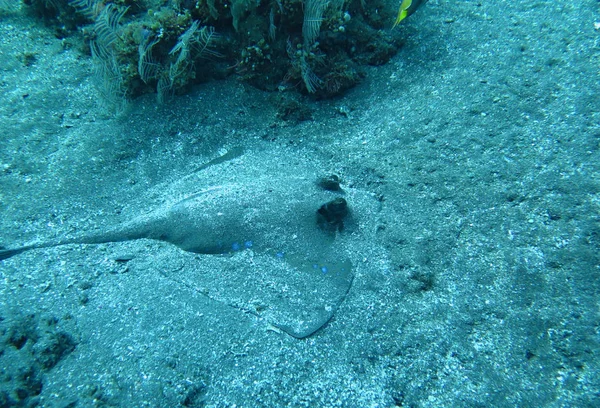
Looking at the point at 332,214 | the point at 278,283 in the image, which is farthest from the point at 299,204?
the point at 278,283

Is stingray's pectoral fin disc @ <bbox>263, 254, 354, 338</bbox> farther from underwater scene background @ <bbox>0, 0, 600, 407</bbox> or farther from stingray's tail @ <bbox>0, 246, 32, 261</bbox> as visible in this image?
stingray's tail @ <bbox>0, 246, 32, 261</bbox>

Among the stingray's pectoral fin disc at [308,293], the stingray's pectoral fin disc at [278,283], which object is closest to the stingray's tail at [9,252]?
the stingray's pectoral fin disc at [278,283]

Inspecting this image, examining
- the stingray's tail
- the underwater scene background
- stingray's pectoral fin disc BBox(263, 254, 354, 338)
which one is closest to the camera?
the underwater scene background

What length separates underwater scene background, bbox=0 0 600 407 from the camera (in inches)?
94.8

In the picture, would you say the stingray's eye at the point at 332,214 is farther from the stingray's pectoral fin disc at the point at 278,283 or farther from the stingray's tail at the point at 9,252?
the stingray's tail at the point at 9,252

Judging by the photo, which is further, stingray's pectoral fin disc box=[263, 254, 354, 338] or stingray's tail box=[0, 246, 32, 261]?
stingray's tail box=[0, 246, 32, 261]

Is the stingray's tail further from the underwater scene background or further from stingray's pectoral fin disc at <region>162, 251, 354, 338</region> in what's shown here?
stingray's pectoral fin disc at <region>162, 251, 354, 338</region>

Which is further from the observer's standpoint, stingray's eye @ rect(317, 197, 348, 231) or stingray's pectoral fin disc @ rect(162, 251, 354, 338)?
stingray's eye @ rect(317, 197, 348, 231)

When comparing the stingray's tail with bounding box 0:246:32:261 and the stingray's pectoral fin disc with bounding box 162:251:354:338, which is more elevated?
the stingray's tail with bounding box 0:246:32:261

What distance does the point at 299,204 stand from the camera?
11.5ft

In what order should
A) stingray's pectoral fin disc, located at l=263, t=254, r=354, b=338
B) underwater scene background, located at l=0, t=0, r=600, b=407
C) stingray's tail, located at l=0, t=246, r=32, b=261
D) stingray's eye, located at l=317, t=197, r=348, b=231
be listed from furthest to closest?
stingray's eye, located at l=317, t=197, r=348, b=231 → stingray's tail, located at l=0, t=246, r=32, b=261 → stingray's pectoral fin disc, located at l=263, t=254, r=354, b=338 → underwater scene background, located at l=0, t=0, r=600, b=407

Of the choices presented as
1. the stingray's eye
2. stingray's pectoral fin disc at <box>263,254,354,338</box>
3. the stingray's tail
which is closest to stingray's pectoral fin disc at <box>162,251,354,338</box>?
stingray's pectoral fin disc at <box>263,254,354,338</box>

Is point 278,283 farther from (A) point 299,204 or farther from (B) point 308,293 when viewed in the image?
(A) point 299,204

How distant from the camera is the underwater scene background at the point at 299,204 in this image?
2.41 meters
